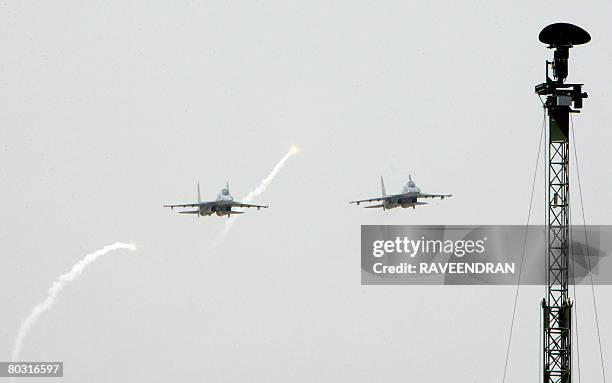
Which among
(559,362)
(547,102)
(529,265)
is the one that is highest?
(547,102)

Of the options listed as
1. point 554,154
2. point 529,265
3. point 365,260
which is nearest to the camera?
point 554,154

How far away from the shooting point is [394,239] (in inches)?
5910

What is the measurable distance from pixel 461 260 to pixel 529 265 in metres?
7.49

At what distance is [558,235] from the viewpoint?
11519 cm

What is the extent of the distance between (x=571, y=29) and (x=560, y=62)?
8.90ft

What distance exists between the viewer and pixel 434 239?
151 meters

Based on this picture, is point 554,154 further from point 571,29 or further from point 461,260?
point 461,260

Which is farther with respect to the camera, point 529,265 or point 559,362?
point 529,265

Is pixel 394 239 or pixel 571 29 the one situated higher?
pixel 571 29

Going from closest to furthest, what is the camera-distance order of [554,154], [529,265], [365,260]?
[554,154] → [529,265] → [365,260]

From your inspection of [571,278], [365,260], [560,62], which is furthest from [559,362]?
[365,260]

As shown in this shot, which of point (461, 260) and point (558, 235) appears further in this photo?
point (461, 260)

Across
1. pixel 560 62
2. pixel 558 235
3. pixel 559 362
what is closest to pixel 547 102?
pixel 560 62

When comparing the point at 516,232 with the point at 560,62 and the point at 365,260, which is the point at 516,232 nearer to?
the point at 365,260
